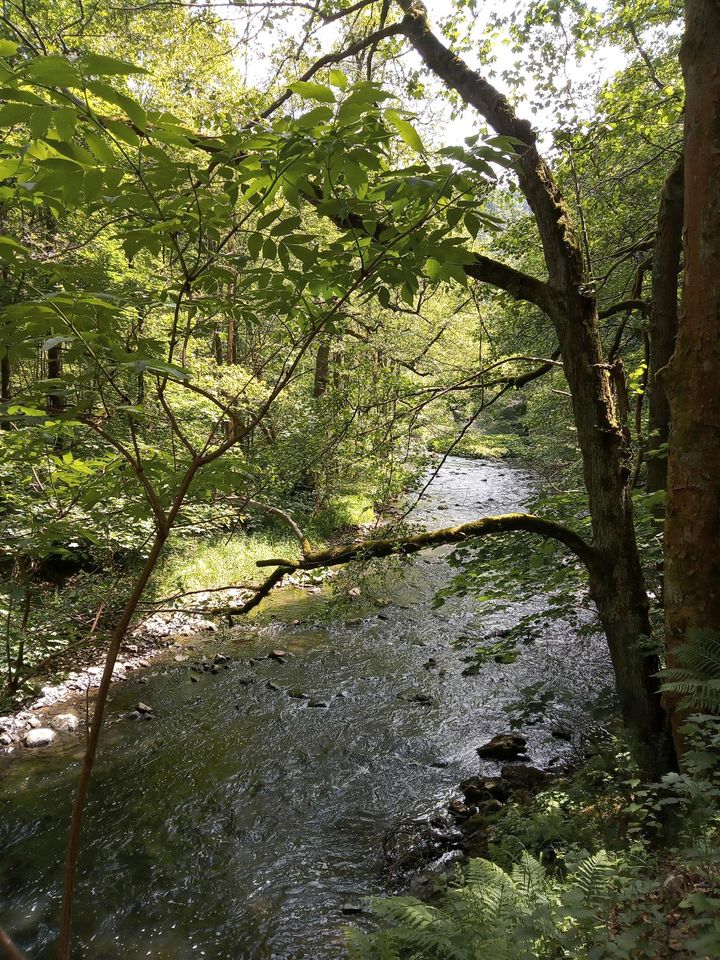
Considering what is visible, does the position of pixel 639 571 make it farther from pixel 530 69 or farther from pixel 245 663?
pixel 245 663

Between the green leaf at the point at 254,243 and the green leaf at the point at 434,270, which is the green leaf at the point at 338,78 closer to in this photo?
the green leaf at the point at 254,243

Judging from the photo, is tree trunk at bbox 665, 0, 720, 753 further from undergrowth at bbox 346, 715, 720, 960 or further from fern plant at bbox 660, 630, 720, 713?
undergrowth at bbox 346, 715, 720, 960

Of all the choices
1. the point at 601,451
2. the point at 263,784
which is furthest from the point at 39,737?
the point at 601,451

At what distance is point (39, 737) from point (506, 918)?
605cm

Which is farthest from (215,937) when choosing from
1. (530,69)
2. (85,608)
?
(530,69)

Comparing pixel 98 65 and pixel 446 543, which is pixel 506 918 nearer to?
pixel 446 543

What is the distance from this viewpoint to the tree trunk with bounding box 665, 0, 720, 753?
2.73 metres

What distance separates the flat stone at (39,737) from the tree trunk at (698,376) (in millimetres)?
6696

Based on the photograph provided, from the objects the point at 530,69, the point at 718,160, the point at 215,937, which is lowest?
the point at 215,937

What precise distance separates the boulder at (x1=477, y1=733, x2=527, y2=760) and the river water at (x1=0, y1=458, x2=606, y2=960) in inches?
4.7

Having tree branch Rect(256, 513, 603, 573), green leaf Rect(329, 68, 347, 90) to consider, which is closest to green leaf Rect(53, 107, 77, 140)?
green leaf Rect(329, 68, 347, 90)

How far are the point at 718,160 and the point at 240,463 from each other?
2748mm

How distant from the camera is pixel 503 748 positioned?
6.07 metres

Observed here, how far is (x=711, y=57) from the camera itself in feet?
8.87
